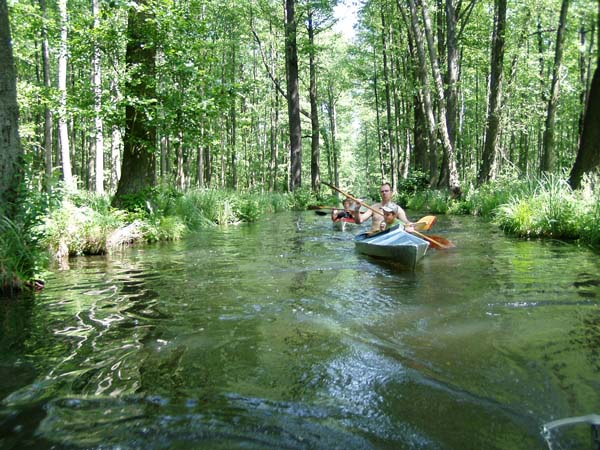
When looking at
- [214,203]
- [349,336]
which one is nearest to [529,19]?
[214,203]

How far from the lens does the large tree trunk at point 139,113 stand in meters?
9.46

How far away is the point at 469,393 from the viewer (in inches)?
107

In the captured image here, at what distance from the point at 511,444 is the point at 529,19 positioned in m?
18.6

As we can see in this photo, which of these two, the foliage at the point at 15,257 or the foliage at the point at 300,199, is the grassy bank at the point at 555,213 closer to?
the foliage at the point at 15,257

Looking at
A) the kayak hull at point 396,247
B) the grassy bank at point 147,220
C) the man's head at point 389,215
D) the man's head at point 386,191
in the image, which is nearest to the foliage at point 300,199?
the grassy bank at point 147,220

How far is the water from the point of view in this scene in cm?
233

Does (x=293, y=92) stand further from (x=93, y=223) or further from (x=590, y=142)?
(x=93, y=223)

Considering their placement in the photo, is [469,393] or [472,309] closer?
[469,393]

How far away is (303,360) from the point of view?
3.30 meters

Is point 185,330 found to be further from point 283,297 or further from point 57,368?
point 283,297

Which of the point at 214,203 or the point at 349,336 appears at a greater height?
the point at 214,203

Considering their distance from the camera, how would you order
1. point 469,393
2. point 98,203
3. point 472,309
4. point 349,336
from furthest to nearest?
1. point 98,203
2. point 472,309
3. point 349,336
4. point 469,393

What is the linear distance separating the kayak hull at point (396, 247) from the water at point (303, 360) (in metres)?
0.39

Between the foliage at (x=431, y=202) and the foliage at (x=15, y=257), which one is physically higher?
the foliage at (x=431, y=202)
